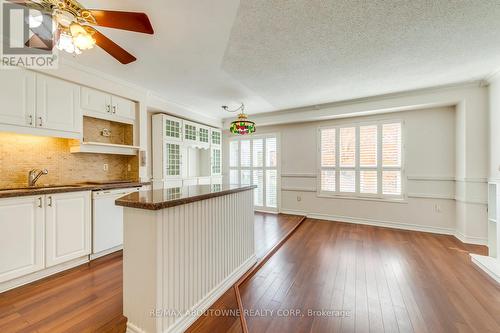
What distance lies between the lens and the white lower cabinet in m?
2.06

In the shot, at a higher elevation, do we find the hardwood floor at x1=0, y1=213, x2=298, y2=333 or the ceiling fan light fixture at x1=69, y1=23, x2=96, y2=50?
the ceiling fan light fixture at x1=69, y1=23, x2=96, y2=50

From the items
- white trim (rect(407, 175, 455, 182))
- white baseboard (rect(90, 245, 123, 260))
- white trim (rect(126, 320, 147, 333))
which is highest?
white trim (rect(407, 175, 455, 182))

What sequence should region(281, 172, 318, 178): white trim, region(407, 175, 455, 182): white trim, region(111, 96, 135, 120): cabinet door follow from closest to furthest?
region(111, 96, 135, 120): cabinet door < region(407, 175, 455, 182): white trim < region(281, 172, 318, 178): white trim

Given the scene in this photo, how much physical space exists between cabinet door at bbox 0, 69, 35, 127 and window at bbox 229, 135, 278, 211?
420cm

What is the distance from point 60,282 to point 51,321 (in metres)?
0.73

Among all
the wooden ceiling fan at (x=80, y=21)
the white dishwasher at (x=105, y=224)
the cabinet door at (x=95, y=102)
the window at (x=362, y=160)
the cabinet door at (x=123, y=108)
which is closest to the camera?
the wooden ceiling fan at (x=80, y=21)

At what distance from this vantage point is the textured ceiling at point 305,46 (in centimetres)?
177

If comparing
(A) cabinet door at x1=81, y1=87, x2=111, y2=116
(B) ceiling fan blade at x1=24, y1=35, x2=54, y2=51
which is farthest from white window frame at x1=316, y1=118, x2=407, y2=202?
(B) ceiling fan blade at x1=24, y1=35, x2=54, y2=51

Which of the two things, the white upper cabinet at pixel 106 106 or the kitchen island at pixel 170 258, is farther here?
the white upper cabinet at pixel 106 106

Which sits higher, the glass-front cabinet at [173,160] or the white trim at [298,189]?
the glass-front cabinet at [173,160]

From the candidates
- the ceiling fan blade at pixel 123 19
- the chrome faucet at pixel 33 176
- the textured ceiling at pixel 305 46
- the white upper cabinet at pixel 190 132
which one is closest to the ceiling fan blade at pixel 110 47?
the ceiling fan blade at pixel 123 19

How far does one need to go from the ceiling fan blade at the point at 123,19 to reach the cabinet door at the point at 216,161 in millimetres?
4036

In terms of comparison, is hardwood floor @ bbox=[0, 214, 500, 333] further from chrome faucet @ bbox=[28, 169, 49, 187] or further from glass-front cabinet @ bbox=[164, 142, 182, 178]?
glass-front cabinet @ bbox=[164, 142, 182, 178]

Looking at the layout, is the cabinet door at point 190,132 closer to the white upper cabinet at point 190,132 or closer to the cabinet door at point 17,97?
the white upper cabinet at point 190,132
